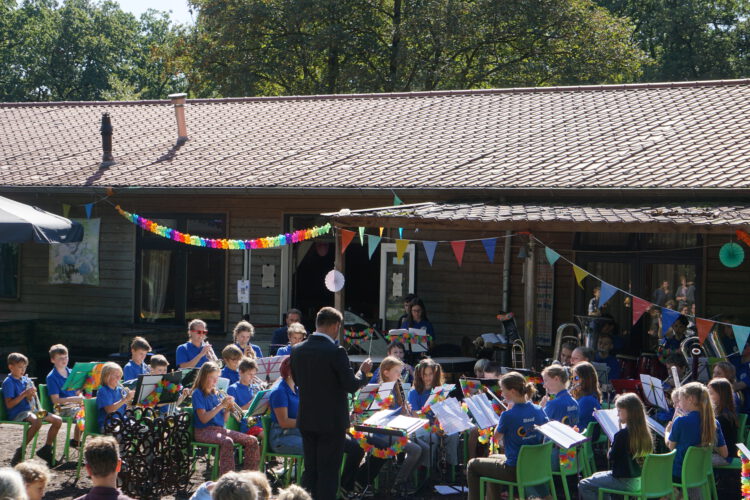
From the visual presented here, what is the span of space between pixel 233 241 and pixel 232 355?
4248mm

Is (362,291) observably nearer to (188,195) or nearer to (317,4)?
(188,195)

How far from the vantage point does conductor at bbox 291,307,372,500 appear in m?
7.23

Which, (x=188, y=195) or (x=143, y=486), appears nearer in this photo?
(x=143, y=486)

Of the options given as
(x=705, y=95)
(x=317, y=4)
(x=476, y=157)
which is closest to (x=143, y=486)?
(x=476, y=157)

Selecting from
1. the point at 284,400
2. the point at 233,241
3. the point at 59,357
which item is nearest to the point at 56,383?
the point at 59,357

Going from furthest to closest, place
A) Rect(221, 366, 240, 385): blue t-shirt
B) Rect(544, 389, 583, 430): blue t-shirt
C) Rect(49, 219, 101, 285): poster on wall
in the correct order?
Rect(49, 219, 101, 285): poster on wall
Rect(221, 366, 240, 385): blue t-shirt
Rect(544, 389, 583, 430): blue t-shirt

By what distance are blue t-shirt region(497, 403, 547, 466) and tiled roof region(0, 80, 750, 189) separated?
525cm

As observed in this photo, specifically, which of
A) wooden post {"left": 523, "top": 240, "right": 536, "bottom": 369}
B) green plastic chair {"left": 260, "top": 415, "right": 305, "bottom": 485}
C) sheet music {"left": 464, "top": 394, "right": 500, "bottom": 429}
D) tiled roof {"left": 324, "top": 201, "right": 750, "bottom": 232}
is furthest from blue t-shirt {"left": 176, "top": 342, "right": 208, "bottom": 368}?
sheet music {"left": 464, "top": 394, "right": 500, "bottom": 429}

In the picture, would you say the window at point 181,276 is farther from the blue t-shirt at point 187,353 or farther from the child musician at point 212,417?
the child musician at point 212,417

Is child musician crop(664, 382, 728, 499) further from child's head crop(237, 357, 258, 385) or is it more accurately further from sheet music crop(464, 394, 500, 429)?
child's head crop(237, 357, 258, 385)

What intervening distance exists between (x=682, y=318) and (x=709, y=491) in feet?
16.0

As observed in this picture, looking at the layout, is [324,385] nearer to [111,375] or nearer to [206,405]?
[206,405]

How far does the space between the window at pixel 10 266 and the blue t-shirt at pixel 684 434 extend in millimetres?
12661

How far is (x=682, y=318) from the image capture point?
12.1m
